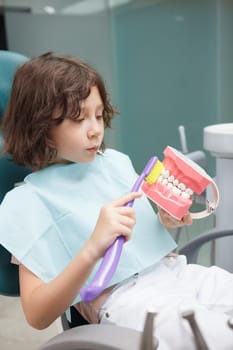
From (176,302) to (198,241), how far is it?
236mm

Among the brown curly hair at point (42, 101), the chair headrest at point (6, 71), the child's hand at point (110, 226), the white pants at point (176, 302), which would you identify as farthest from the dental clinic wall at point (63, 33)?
the child's hand at point (110, 226)

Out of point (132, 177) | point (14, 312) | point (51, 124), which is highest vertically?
point (51, 124)

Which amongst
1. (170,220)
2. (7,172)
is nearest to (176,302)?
(170,220)

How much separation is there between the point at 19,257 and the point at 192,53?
2.72m

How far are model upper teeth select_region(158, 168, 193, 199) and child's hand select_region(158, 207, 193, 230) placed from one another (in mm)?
84

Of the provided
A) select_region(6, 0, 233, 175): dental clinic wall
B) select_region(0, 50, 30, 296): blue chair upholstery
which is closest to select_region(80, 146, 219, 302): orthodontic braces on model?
select_region(0, 50, 30, 296): blue chair upholstery

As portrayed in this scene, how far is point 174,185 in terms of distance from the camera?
729 mm

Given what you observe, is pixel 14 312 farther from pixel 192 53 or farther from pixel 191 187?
pixel 192 53

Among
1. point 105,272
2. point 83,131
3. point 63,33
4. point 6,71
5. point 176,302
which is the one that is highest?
point 63,33

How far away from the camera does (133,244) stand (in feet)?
2.75

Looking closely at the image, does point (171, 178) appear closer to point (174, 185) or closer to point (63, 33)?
point (174, 185)

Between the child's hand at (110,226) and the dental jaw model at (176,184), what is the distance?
0.10 metres

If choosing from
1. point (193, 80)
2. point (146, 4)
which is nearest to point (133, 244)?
point (193, 80)

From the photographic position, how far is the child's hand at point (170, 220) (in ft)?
2.72
